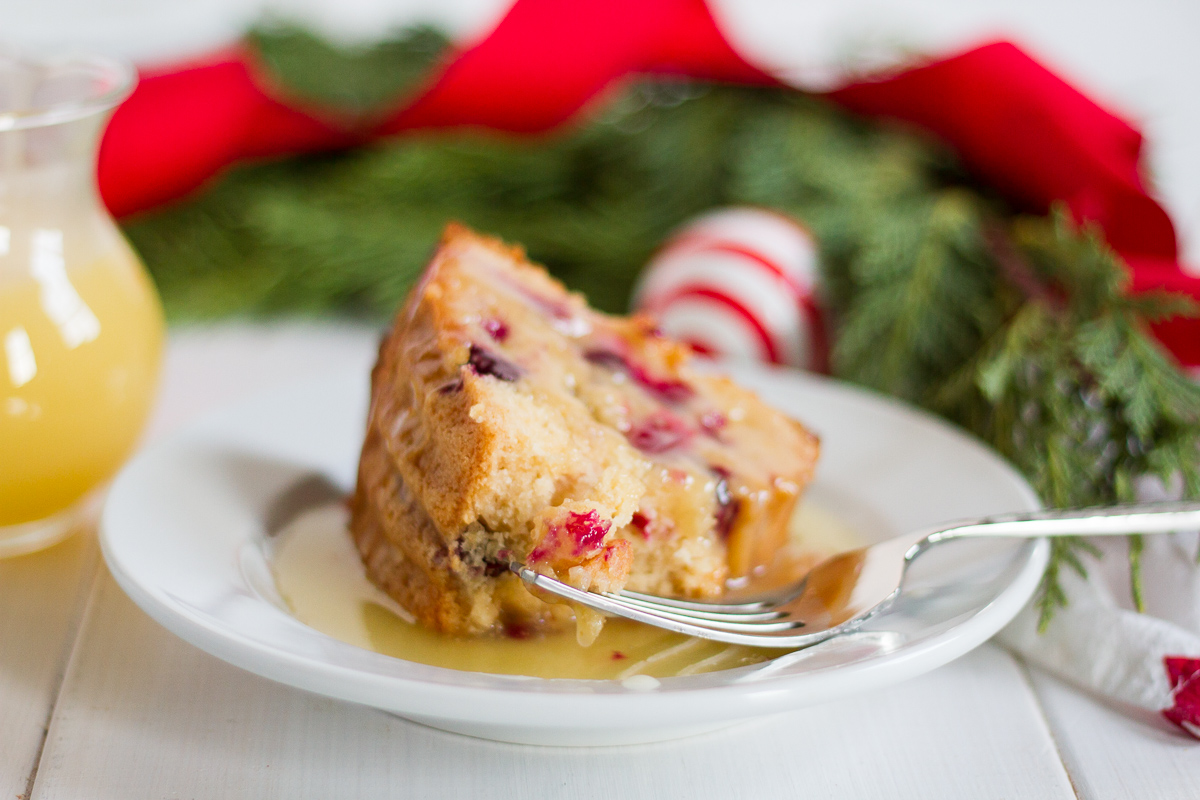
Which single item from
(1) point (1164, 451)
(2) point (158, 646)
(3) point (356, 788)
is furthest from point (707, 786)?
(1) point (1164, 451)

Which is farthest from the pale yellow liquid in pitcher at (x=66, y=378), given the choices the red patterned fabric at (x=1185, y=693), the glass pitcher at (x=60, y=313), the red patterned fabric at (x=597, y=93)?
the red patterned fabric at (x=1185, y=693)

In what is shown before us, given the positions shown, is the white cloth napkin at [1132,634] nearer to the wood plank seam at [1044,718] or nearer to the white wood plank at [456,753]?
the wood plank seam at [1044,718]

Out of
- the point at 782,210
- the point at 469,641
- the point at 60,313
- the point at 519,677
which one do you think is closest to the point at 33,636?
the point at 60,313

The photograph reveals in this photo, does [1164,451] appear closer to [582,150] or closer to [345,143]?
[582,150]

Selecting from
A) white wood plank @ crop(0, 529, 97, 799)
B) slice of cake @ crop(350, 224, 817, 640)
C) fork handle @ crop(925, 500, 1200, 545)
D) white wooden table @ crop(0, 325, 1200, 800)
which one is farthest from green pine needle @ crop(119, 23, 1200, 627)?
white wood plank @ crop(0, 529, 97, 799)

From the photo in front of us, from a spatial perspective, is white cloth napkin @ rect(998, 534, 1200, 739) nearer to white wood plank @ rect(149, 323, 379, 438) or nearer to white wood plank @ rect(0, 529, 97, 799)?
white wood plank @ rect(0, 529, 97, 799)
